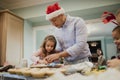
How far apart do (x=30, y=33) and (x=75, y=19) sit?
96.1 inches

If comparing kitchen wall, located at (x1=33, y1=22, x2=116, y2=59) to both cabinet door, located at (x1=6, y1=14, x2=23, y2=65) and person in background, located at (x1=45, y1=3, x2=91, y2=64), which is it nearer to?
cabinet door, located at (x1=6, y1=14, x2=23, y2=65)

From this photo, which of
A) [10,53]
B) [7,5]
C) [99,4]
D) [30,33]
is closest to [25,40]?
[30,33]

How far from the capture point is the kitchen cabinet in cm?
295

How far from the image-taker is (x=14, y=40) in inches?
125

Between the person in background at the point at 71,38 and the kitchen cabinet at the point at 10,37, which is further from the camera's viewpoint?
the kitchen cabinet at the point at 10,37

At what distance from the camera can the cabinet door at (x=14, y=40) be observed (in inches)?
120

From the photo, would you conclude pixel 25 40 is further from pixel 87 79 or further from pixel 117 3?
pixel 87 79

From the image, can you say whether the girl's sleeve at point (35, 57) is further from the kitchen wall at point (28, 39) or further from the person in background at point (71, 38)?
the kitchen wall at point (28, 39)

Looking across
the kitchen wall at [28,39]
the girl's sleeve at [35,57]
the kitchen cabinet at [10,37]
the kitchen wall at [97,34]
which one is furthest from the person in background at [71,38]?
the kitchen wall at [28,39]

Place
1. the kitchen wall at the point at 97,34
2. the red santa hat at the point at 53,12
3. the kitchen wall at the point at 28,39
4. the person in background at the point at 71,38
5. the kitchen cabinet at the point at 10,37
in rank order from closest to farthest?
the person in background at the point at 71,38
the red santa hat at the point at 53,12
the kitchen cabinet at the point at 10,37
the kitchen wall at the point at 28,39
the kitchen wall at the point at 97,34

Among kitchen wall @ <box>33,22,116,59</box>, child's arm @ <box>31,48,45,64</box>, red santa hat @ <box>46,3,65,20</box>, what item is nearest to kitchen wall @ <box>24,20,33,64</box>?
kitchen wall @ <box>33,22,116,59</box>

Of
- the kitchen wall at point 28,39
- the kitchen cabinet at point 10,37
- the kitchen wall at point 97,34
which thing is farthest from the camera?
the kitchen wall at point 97,34

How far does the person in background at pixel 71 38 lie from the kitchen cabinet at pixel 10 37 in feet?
5.56

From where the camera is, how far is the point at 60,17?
1.46 m
